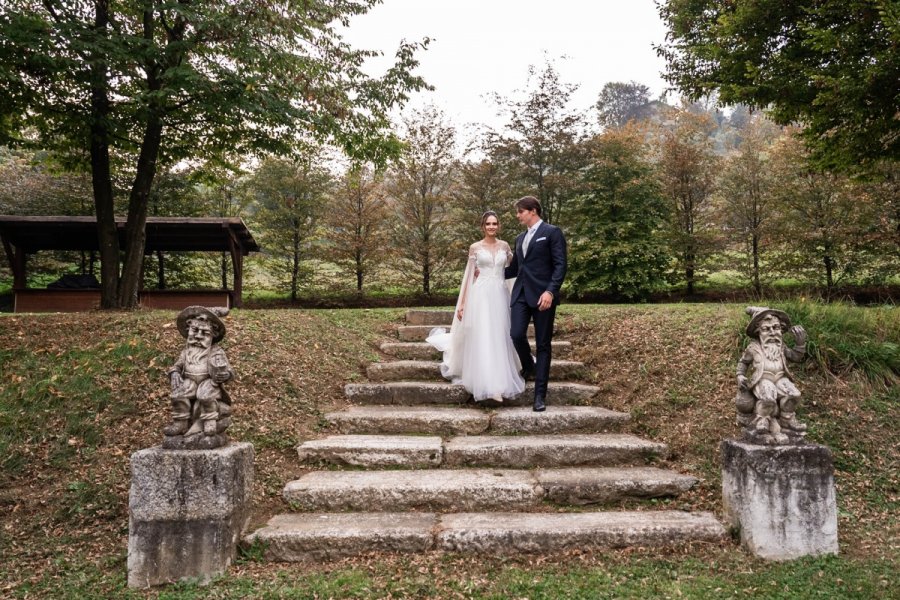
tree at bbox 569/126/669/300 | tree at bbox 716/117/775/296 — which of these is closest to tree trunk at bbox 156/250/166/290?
tree at bbox 569/126/669/300

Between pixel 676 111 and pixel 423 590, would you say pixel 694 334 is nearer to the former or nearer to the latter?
pixel 423 590

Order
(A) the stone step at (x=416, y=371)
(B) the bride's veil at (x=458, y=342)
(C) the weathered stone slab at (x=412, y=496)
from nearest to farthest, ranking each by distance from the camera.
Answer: (C) the weathered stone slab at (x=412, y=496), (B) the bride's veil at (x=458, y=342), (A) the stone step at (x=416, y=371)

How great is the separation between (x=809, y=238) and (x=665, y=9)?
813 cm

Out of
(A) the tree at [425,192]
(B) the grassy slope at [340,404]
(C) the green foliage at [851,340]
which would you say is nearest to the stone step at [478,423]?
(B) the grassy slope at [340,404]

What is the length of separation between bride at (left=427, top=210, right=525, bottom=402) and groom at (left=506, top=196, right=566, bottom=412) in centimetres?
15

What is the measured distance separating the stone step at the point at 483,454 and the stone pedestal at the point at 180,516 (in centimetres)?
121

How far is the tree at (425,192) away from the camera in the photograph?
16.3 meters

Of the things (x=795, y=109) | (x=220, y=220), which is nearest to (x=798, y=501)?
(x=795, y=109)

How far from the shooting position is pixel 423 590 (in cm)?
281

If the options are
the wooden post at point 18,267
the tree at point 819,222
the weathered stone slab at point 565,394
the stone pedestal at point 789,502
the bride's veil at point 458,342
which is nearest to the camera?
the stone pedestal at point 789,502

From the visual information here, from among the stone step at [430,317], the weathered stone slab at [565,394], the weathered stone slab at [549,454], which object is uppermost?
the stone step at [430,317]

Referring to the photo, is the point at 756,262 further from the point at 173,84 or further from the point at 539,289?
the point at 173,84

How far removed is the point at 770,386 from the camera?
323 cm

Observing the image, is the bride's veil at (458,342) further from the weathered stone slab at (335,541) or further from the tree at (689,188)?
the tree at (689,188)
